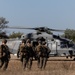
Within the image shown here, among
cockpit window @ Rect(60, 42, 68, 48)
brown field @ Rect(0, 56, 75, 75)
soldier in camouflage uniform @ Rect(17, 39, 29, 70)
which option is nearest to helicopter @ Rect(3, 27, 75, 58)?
cockpit window @ Rect(60, 42, 68, 48)

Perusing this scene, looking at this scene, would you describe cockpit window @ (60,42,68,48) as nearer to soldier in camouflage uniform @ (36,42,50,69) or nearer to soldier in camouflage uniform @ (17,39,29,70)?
soldier in camouflage uniform @ (36,42,50,69)

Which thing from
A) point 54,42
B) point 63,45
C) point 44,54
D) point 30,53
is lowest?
point 63,45

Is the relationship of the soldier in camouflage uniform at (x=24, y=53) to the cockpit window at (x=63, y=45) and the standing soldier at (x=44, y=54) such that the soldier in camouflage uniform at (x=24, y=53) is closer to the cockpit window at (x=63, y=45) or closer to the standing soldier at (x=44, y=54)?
the standing soldier at (x=44, y=54)

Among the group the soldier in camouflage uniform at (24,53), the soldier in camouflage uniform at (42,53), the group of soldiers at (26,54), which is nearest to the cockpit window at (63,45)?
the group of soldiers at (26,54)

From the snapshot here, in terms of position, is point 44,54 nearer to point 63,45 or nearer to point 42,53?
point 42,53

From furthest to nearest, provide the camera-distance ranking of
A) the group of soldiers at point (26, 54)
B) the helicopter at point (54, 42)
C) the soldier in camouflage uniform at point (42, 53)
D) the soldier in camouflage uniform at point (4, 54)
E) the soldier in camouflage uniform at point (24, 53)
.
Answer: the helicopter at point (54, 42) < the soldier in camouflage uniform at point (42, 53) < the soldier in camouflage uniform at point (24, 53) < the group of soldiers at point (26, 54) < the soldier in camouflage uniform at point (4, 54)

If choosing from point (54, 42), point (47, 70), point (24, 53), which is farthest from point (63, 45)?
point (47, 70)

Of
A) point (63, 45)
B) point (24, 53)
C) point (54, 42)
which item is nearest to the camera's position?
point (24, 53)

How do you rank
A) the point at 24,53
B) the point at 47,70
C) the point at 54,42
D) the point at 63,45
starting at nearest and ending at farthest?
the point at 47,70
the point at 24,53
the point at 63,45
the point at 54,42

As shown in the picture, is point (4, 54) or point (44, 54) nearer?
point (4, 54)

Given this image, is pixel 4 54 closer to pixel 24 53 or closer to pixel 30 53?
pixel 24 53

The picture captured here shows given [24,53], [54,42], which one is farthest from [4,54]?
[54,42]

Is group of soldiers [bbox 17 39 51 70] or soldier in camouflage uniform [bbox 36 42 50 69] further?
soldier in camouflage uniform [bbox 36 42 50 69]

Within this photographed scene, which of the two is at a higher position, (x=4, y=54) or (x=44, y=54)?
(x=4, y=54)
